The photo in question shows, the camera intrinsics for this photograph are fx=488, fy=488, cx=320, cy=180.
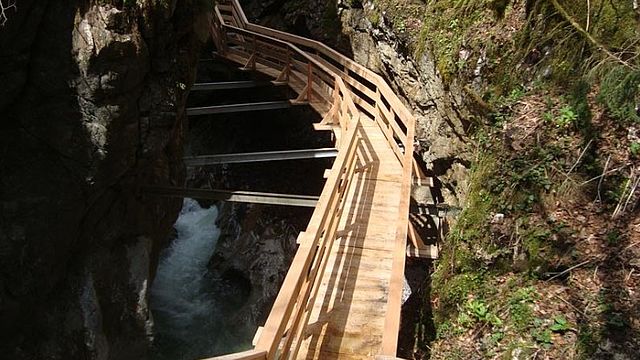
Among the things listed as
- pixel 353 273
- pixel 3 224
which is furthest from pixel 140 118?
pixel 353 273

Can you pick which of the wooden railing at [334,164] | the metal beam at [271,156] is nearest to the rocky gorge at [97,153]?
the wooden railing at [334,164]

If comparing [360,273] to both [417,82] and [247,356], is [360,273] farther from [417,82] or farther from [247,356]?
[417,82]

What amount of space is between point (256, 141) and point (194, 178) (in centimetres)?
246

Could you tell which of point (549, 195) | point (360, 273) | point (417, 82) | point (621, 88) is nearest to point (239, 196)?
point (417, 82)

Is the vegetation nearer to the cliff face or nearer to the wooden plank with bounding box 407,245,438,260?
the wooden plank with bounding box 407,245,438,260

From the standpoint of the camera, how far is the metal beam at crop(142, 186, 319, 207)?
8324mm

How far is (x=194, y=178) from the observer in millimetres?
16641

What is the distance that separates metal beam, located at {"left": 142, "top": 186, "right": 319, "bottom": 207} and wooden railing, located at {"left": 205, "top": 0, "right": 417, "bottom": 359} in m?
1.14

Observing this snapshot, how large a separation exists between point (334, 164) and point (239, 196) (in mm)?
3739

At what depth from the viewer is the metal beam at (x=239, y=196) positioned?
8.32m

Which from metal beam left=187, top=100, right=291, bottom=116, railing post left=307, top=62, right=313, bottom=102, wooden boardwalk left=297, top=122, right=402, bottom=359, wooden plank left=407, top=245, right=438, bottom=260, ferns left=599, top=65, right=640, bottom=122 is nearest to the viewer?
wooden boardwalk left=297, top=122, right=402, bottom=359

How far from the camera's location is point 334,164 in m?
5.54

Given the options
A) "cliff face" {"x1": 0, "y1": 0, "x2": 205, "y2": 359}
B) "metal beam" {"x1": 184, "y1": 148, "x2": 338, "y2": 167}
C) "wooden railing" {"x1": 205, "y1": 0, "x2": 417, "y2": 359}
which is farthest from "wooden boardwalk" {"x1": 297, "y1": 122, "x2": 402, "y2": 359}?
"cliff face" {"x1": 0, "y1": 0, "x2": 205, "y2": 359}

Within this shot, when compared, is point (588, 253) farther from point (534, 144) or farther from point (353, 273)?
point (353, 273)
